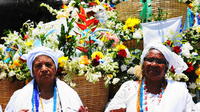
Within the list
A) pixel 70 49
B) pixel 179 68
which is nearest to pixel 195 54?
pixel 179 68

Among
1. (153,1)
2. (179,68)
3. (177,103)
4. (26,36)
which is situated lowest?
(177,103)

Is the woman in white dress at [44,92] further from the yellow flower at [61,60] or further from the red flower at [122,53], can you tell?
the red flower at [122,53]

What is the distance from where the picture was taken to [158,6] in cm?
538

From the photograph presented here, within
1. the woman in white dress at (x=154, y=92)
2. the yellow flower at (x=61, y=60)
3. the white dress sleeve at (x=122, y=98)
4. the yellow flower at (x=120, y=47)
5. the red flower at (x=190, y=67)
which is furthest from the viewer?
the yellow flower at (x=120, y=47)

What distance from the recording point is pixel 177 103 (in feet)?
12.6

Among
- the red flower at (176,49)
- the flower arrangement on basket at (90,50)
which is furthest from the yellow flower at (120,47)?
the red flower at (176,49)

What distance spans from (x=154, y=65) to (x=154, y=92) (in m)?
0.27

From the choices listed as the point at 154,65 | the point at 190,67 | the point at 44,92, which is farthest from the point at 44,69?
the point at 190,67

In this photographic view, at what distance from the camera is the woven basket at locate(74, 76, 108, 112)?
14.4 feet

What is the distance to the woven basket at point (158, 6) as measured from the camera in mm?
5371

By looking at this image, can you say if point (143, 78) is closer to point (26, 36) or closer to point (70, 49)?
point (70, 49)

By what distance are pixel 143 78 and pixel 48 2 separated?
520cm

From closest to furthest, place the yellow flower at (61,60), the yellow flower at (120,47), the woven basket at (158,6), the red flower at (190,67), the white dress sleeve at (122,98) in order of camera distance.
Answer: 1. the white dress sleeve at (122,98)
2. the yellow flower at (61,60)
3. the red flower at (190,67)
4. the yellow flower at (120,47)
5. the woven basket at (158,6)

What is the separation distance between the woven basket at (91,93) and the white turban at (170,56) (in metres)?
0.63
